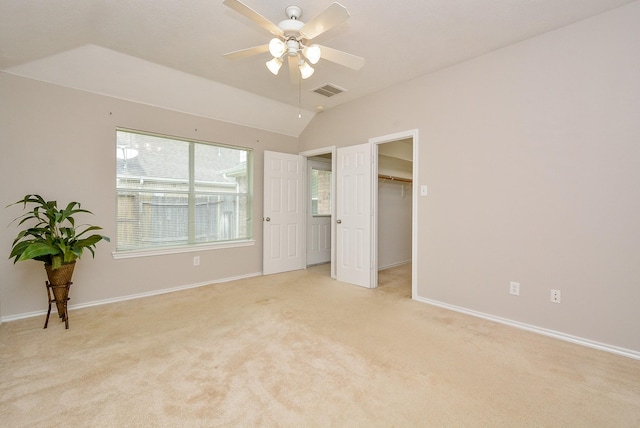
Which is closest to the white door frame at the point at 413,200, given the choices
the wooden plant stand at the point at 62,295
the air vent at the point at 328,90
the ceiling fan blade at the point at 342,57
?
the air vent at the point at 328,90

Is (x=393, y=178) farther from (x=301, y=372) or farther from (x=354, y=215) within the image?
(x=301, y=372)

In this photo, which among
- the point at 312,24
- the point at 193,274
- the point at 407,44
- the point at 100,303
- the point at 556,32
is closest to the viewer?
the point at 312,24

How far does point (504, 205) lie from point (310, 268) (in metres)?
3.30

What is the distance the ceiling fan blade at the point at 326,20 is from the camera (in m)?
1.66

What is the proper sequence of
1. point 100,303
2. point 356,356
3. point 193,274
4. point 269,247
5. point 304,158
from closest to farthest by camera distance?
point 356,356 < point 100,303 < point 193,274 < point 269,247 < point 304,158

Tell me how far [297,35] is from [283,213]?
9.93 ft

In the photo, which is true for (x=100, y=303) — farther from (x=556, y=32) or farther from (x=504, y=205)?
(x=556, y=32)

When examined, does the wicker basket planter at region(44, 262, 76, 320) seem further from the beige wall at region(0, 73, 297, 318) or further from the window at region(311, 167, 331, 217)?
the window at region(311, 167, 331, 217)

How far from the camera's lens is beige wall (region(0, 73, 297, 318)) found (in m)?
2.74

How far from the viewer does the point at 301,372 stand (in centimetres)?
189

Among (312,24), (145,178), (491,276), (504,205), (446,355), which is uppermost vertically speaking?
(312,24)

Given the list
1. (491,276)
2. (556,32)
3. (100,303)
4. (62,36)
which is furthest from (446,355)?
(62,36)

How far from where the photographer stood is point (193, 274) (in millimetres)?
3896

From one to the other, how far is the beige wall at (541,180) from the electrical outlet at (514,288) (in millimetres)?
49
